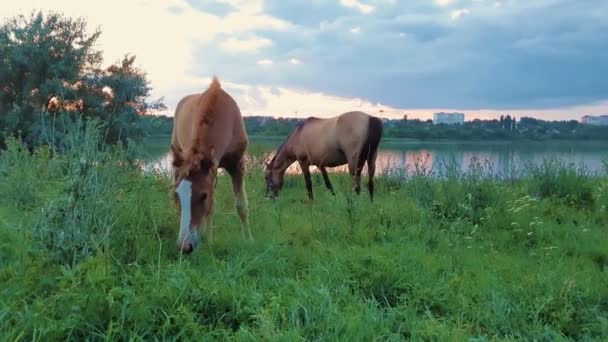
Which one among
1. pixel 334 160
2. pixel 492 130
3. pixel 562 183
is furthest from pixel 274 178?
pixel 492 130

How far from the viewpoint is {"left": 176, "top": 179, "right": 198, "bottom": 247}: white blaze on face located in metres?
3.77

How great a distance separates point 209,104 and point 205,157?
89 cm

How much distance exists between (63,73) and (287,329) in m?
24.6

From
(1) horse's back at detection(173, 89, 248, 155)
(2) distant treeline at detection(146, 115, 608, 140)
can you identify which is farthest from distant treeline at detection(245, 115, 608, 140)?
(1) horse's back at detection(173, 89, 248, 155)

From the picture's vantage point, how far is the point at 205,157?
414 centimetres

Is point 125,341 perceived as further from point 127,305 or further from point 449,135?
point 449,135

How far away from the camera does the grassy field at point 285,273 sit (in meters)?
2.52

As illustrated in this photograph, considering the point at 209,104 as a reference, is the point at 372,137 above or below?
below

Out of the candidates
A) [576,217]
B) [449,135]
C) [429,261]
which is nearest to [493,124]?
[449,135]

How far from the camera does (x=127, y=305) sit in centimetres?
256

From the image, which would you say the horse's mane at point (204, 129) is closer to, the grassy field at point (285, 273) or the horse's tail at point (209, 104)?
the horse's tail at point (209, 104)

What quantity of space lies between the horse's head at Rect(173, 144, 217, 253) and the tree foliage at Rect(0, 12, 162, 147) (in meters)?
19.1

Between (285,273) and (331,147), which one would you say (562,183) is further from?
(285,273)

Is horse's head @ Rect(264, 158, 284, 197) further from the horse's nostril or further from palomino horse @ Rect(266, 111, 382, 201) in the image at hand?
the horse's nostril
